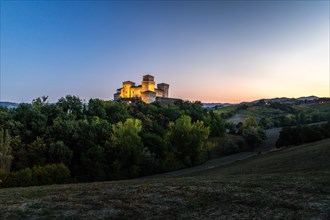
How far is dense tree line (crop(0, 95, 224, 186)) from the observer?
1875 inches

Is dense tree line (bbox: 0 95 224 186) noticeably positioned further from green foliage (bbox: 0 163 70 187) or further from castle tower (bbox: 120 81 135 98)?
castle tower (bbox: 120 81 135 98)

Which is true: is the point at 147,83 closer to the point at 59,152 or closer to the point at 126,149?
the point at 126,149

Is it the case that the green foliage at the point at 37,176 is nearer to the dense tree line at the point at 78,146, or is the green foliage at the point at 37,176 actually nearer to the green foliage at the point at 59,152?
the dense tree line at the point at 78,146

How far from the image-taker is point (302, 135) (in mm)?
75875

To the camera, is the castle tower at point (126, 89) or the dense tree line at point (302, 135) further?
the castle tower at point (126, 89)

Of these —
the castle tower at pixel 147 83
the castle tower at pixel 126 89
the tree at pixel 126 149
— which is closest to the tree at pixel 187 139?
the tree at pixel 126 149

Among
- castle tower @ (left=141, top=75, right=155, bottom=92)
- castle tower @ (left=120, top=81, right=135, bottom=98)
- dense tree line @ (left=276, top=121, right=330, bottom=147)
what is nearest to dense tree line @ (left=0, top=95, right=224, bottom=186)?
dense tree line @ (left=276, top=121, right=330, bottom=147)

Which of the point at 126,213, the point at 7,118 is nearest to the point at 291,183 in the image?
the point at 126,213

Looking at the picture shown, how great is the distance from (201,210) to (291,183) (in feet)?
26.5

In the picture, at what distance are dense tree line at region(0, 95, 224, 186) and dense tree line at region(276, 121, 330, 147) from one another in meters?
21.0

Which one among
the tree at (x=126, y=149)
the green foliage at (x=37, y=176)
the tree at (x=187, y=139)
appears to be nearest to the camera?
the green foliage at (x=37, y=176)

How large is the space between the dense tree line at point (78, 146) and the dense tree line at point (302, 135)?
21.0m

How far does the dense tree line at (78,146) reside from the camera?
4762 cm

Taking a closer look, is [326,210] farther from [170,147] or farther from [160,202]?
[170,147]
